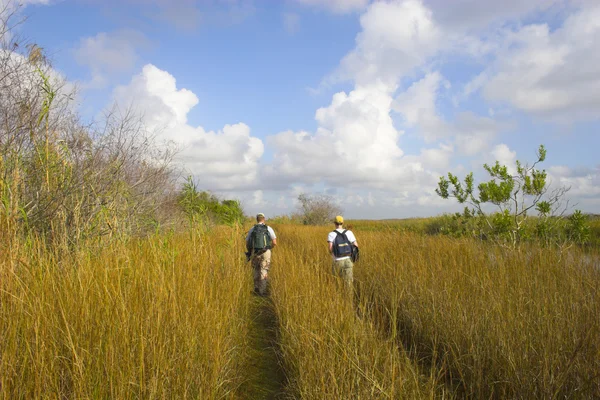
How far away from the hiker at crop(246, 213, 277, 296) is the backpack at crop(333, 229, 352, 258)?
178 cm

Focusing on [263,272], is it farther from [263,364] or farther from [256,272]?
[263,364]

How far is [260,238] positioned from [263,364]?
146 inches

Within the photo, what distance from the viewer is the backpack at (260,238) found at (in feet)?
25.4

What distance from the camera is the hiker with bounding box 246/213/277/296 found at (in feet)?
25.6

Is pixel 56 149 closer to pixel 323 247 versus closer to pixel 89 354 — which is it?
pixel 89 354

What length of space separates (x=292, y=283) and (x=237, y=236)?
10.2 ft

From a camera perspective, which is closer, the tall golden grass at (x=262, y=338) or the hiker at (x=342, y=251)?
the tall golden grass at (x=262, y=338)

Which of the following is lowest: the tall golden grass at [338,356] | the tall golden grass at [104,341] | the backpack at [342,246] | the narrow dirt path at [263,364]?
the narrow dirt path at [263,364]

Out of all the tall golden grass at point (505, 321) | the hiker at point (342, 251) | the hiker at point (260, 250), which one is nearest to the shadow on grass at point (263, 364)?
the tall golden grass at point (505, 321)

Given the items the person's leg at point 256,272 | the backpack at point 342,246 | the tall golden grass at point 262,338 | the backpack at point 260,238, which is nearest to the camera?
the tall golden grass at point 262,338

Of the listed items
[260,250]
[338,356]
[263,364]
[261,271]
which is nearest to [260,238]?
[260,250]

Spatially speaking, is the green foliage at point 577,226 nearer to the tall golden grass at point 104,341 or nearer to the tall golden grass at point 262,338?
the tall golden grass at point 262,338

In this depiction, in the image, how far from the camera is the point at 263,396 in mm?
3551

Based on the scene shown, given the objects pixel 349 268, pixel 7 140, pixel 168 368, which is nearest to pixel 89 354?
pixel 168 368
